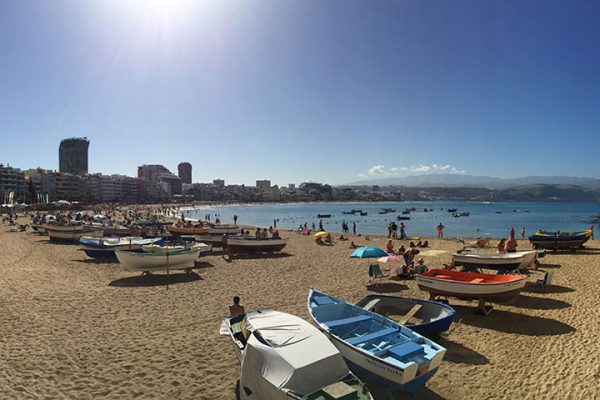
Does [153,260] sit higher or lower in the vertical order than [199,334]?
higher

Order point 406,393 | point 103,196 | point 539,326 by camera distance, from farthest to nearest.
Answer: point 103,196
point 539,326
point 406,393

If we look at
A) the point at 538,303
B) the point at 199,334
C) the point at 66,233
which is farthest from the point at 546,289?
the point at 66,233

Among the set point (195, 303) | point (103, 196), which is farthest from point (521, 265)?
point (103, 196)

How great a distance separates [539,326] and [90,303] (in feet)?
47.0

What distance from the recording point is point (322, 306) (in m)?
9.22

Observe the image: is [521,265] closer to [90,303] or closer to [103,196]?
[90,303]

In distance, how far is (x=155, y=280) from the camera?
17.6 metres

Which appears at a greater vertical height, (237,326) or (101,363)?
(237,326)

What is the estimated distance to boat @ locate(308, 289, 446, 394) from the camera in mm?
6449

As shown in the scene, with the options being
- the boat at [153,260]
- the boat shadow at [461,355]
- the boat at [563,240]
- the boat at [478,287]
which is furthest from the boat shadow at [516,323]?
the boat at [563,240]

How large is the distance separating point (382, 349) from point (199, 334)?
210 inches

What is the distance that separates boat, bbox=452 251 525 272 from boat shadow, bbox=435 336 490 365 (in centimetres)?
829

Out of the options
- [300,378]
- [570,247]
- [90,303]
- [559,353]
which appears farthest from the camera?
[570,247]

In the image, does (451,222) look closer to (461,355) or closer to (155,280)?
(155,280)
